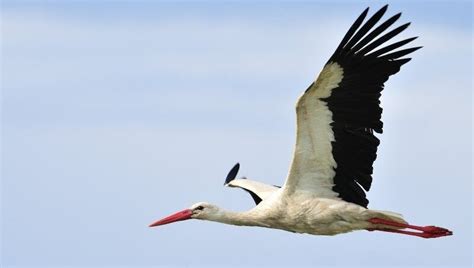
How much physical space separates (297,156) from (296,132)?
32 cm

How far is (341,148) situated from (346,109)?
469mm

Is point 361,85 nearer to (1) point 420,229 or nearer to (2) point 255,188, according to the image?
(1) point 420,229

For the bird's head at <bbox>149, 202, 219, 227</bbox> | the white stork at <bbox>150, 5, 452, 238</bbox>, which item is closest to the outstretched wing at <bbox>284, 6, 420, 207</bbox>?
the white stork at <bbox>150, 5, 452, 238</bbox>

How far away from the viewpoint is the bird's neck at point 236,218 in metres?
20.9

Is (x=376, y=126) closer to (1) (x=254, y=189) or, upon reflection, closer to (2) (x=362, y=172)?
(2) (x=362, y=172)

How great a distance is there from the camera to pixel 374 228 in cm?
2066

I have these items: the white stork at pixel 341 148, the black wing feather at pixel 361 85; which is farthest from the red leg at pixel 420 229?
the black wing feather at pixel 361 85

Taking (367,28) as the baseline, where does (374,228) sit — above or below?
below

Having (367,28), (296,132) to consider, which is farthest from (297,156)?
(367,28)

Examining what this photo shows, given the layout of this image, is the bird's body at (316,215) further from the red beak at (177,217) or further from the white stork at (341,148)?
the red beak at (177,217)

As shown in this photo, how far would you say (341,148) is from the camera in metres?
20.5

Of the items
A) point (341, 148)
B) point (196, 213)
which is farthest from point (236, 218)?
point (341, 148)

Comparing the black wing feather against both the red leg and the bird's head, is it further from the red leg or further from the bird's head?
the bird's head

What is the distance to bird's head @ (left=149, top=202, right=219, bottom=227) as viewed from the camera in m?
21.4
